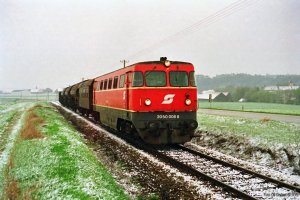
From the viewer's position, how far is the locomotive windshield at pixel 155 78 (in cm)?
1344

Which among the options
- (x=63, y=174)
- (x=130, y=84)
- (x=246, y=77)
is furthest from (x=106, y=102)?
(x=246, y=77)

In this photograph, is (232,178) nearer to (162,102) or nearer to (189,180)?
(189,180)

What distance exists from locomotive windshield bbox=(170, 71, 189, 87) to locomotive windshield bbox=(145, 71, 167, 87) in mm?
353

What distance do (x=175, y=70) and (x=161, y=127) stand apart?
2563 mm

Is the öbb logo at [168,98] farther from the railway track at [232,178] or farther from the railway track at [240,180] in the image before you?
the railway track at [240,180]

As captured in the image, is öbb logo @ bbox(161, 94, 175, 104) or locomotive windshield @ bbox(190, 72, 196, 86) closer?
öbb logo @ bbox(161, 94, 175, 104)

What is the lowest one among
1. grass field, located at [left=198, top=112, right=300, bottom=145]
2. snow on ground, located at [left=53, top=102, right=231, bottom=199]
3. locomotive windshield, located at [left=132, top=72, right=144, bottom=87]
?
snow on ground, located at [left=53, top=102, right=231, bottom=199]

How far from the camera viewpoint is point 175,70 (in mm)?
13859

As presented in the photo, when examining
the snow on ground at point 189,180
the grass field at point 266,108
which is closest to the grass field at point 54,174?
the snow on ground at point 189,180

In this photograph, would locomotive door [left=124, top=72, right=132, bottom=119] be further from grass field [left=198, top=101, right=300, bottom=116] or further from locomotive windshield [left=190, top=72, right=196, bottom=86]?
grass field [left=198, top=101, right=300, bottom=116]

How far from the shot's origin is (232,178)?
9164mm

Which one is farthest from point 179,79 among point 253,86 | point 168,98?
point 253,86

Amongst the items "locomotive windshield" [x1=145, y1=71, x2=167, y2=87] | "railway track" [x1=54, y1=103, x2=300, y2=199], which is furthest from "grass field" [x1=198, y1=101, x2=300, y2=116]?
"railway track" [x1=54, y1=103, x2=300, y2=199]

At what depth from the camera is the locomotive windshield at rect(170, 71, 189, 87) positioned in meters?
13.7
